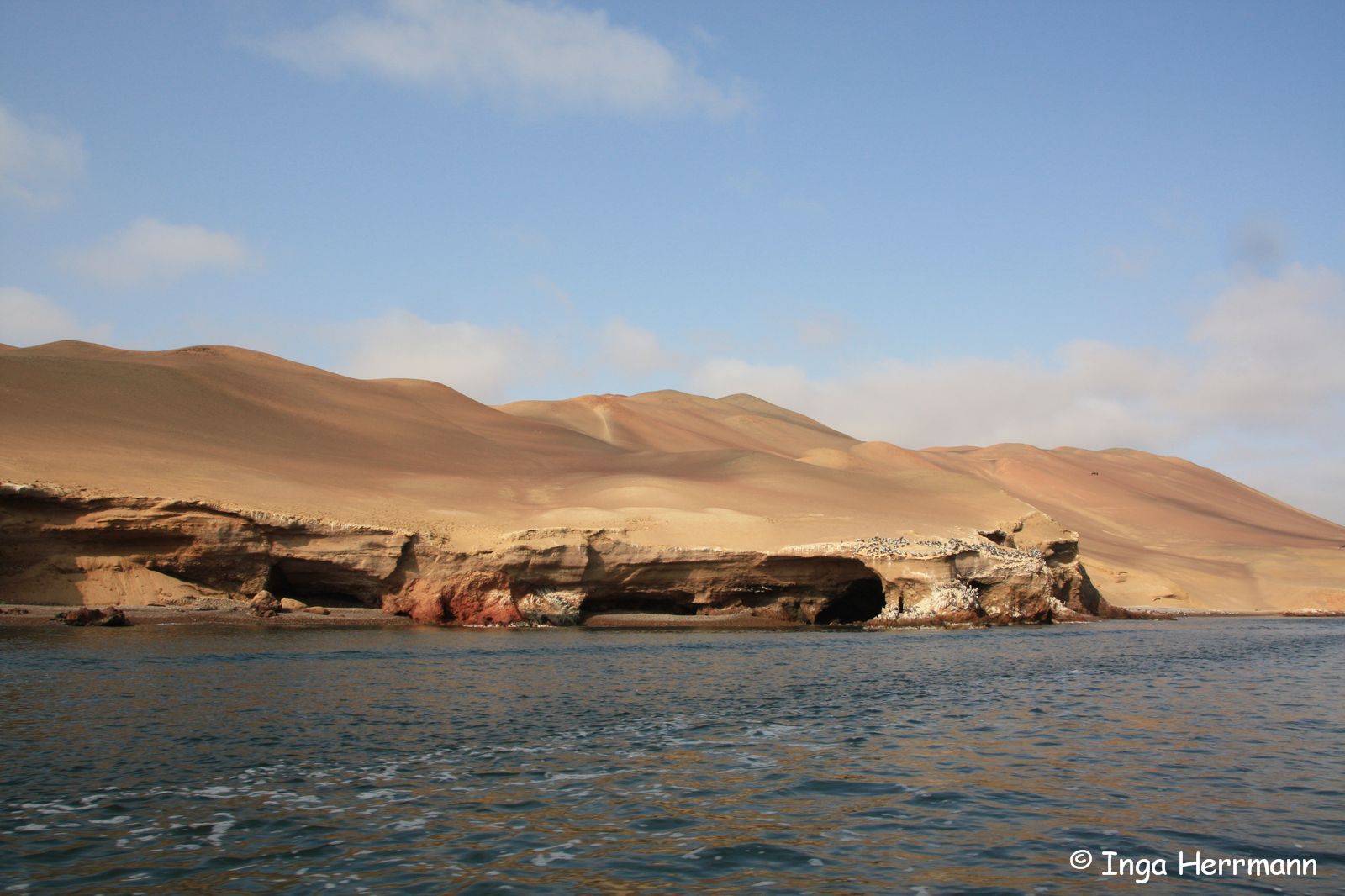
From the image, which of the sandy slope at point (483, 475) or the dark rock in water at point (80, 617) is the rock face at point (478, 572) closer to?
the sandy slope at point (483, 475)

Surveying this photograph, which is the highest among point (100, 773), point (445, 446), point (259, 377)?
point (259, 377)

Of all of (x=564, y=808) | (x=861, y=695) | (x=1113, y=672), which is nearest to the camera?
(x=564, y=808)

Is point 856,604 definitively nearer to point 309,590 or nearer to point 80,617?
point 309,590

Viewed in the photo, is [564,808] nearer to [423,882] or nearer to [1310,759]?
[423,882]

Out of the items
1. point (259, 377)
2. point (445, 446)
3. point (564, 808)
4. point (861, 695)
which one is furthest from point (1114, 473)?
point (564, 808)

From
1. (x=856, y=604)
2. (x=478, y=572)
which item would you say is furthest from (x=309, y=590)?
(x=856, y=604)

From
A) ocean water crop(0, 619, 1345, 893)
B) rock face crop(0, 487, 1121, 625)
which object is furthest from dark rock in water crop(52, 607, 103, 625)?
ocean water crop(0, 619, 1345, 893)

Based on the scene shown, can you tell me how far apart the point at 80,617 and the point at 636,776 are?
20.3 meters

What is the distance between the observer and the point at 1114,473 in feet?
407

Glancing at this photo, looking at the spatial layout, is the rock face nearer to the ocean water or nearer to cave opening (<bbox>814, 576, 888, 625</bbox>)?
cave opening (<bbox>814, 576, 888, 625</bbox>)

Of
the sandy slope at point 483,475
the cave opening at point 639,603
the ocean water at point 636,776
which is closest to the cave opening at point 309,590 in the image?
the sandy slope at point 483,475

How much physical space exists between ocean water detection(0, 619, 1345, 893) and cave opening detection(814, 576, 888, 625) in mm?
17189

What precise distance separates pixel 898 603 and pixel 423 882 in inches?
1184

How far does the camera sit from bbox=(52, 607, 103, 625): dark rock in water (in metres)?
24.7
